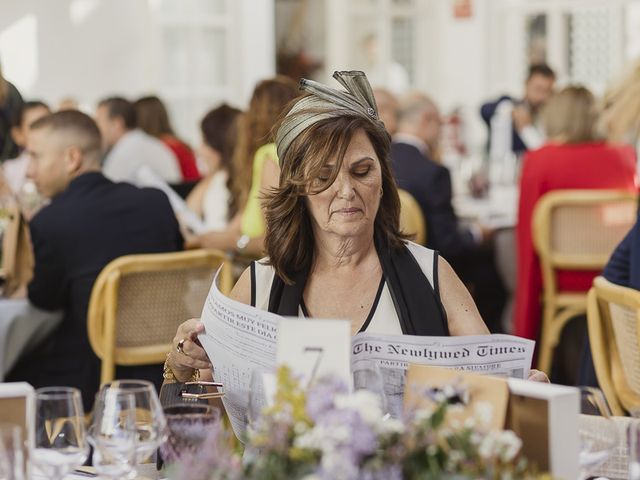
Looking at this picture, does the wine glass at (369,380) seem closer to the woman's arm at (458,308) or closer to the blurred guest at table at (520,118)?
the woman's arm at (458,308)

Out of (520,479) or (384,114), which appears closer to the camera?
(520,479)

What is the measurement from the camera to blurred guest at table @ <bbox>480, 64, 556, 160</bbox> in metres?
8.16

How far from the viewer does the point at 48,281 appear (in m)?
3.80

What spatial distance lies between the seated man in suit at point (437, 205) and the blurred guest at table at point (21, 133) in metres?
2.11

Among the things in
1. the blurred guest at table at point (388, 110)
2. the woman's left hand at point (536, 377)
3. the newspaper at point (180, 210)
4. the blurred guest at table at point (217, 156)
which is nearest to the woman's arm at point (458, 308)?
the woman's left hand at point (536, 377)

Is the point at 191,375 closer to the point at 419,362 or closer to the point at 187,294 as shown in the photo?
the point at 419,362

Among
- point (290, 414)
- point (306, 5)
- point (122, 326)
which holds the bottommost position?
point (122, 326)

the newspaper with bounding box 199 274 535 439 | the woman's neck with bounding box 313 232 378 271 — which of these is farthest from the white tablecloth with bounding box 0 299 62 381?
the newspaper with bounding box 199 274 535 439

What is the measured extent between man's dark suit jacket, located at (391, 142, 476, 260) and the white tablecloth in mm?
2072

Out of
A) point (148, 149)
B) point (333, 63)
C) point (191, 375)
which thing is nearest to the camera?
point (191, 375)

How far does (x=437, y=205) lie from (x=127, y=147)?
6.90 feet

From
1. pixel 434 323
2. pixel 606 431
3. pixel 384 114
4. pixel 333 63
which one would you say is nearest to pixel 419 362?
pixel 606 431

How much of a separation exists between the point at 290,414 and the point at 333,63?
9.61 metres

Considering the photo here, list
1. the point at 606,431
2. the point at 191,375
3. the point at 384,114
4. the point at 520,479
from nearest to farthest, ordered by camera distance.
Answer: the point at 520,479
the point at 606,431
the point at 191,375
the point at 384,114
